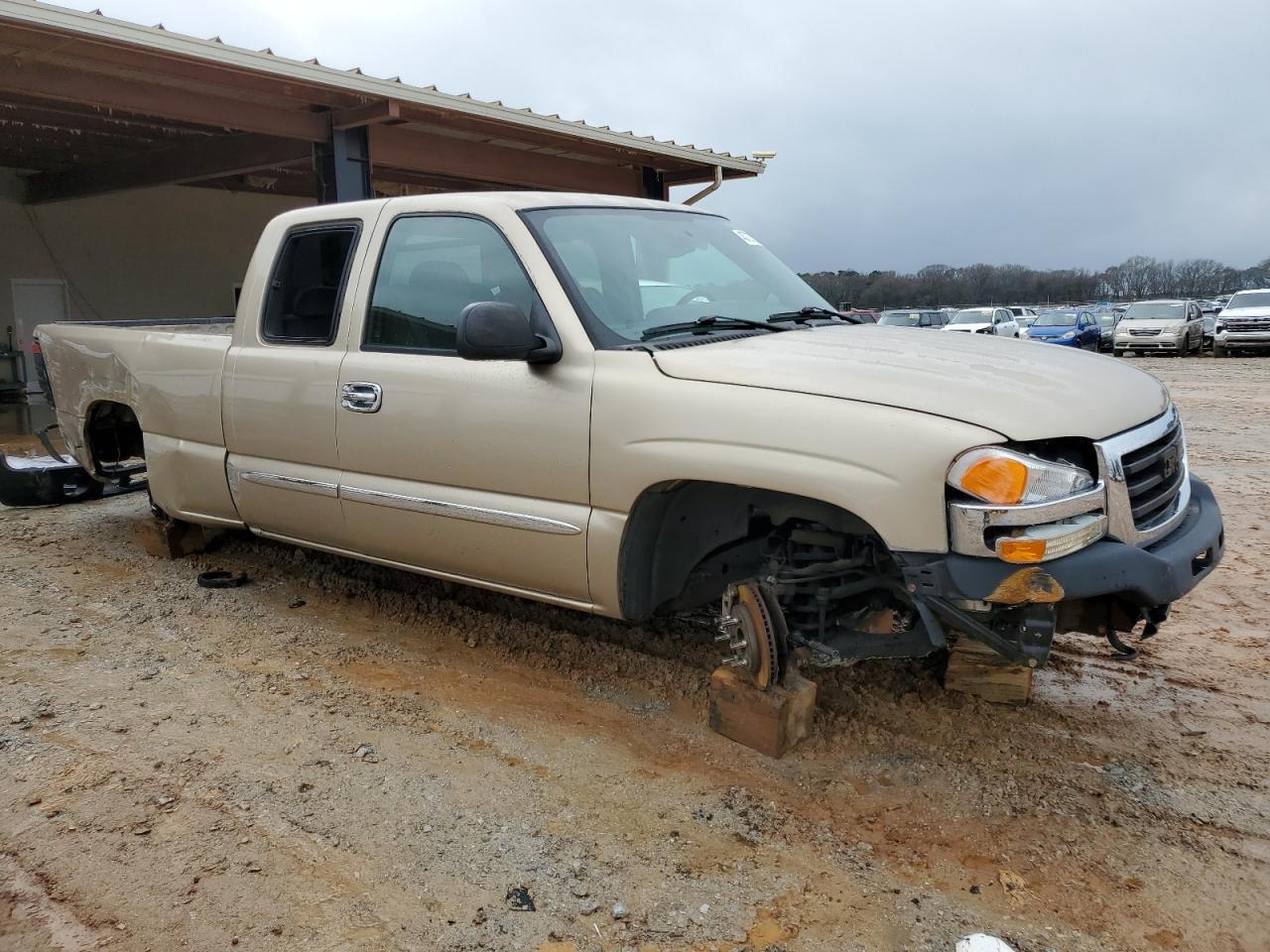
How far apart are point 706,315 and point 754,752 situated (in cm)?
163

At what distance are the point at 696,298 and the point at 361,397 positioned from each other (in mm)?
1446

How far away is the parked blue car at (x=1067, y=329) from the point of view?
2684 centimetres

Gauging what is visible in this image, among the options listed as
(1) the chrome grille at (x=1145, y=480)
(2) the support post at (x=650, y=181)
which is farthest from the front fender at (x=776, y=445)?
(2) the support post at (x=650, y=181)

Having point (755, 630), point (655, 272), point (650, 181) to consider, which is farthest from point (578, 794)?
point (650, 181)

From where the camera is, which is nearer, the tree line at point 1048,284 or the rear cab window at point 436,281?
the rear cab window at point 436,281

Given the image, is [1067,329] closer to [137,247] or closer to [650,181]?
[650,181]

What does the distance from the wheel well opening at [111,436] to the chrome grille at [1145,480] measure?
516 cm

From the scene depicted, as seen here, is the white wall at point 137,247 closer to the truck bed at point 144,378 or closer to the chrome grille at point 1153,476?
the truck bed at point 144,378

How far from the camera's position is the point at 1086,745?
3.40m

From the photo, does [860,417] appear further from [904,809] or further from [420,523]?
[420,523]

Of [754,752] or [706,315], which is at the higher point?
[706,315]

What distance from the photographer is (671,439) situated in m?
3.15

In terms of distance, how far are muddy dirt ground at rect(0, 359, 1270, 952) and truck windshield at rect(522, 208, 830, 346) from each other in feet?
4.88

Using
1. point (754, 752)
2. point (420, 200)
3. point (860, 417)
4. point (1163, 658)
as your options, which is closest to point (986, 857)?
point (754, 752)
